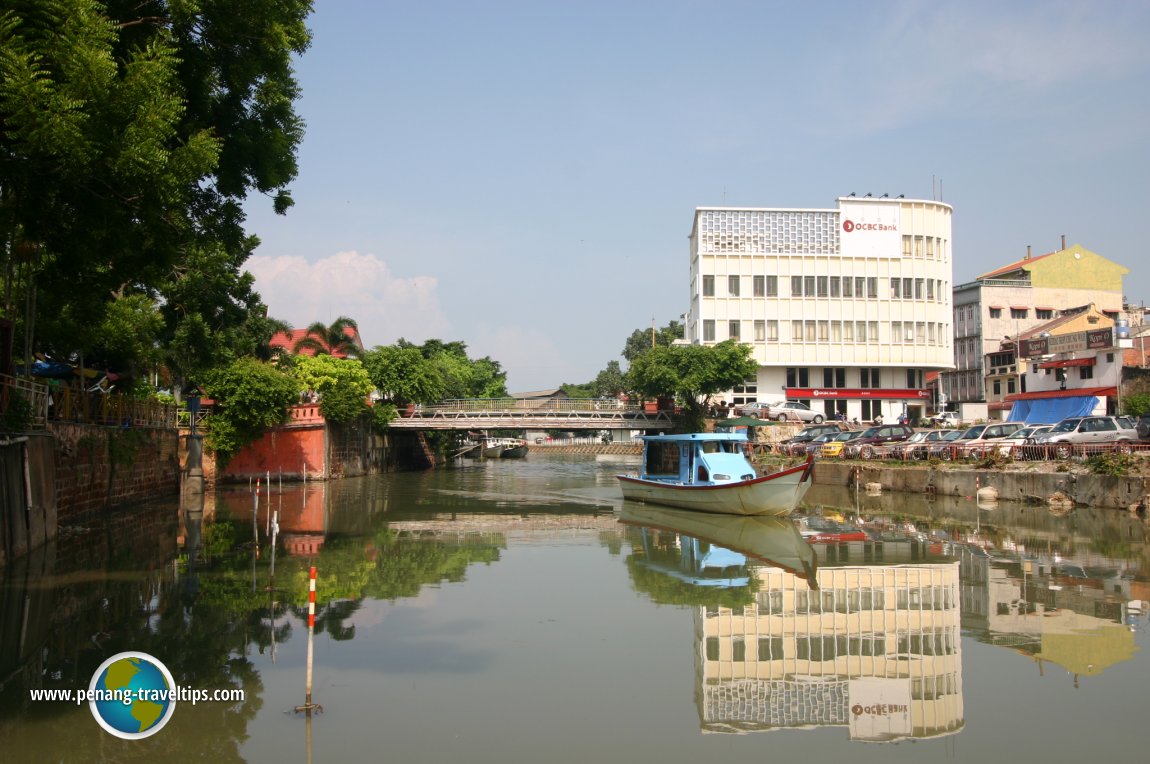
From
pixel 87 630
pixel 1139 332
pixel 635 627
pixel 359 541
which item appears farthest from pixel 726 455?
pixel 1139 332

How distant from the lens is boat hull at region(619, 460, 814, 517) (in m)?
22.1

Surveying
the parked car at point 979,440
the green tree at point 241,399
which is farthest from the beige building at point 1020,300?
the green tree at point 241,399

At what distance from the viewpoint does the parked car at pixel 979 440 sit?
29.9 metres

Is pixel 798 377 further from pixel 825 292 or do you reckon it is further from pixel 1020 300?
pixel 1020 300

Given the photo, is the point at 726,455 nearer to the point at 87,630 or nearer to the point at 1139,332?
the point at 87,630

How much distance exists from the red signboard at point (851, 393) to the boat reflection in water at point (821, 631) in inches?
1453

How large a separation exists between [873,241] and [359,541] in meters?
44.4

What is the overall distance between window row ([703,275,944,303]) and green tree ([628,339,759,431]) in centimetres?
778

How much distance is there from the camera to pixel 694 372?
47.3 meters

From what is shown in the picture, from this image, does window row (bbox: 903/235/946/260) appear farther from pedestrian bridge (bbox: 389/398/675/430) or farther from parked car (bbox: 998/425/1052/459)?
parked car (bbox: 998/425/1052/459)

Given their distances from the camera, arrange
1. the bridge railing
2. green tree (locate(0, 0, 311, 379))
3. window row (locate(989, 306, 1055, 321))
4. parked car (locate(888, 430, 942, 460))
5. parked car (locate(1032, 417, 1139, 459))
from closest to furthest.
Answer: green tree (locate(0, 0, 311, 379)) < parked car (locate(1032, 417, 1139, 459)) < parked car (locate(888, 430, 942, 460)) < the bridge railing < window row (locate(989, 306, 1055, 321))

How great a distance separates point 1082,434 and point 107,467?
1135 inches

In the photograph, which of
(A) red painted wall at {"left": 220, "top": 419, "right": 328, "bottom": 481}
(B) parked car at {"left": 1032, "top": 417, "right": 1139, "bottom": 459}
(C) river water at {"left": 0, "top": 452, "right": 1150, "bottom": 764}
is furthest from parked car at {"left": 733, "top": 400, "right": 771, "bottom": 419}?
(C) river water at {"left": 0, "top": 452, "right": 1150, "bottom": 764}

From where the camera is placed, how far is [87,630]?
10828 mm
